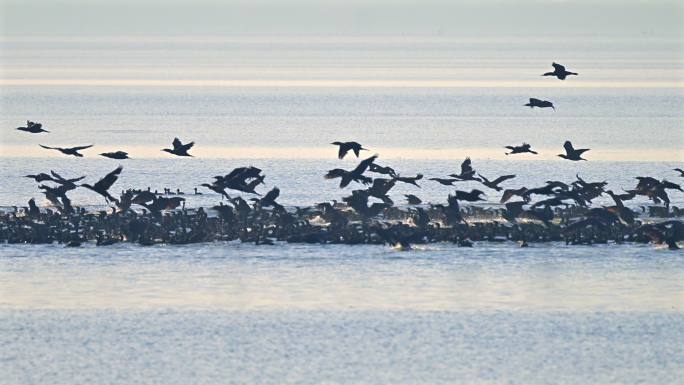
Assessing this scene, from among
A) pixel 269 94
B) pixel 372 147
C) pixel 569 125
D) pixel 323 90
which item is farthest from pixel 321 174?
pixel 323 90

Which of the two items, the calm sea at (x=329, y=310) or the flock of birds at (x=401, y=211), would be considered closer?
the calm sea at (x=329, y=310)

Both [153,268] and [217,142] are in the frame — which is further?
[217,142]

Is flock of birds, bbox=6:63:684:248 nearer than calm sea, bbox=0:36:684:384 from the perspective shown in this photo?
No

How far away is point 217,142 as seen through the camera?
85.9 metres

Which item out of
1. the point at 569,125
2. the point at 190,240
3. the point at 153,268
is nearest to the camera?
the point at 153,268

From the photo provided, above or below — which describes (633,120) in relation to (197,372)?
above

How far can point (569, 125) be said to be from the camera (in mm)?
105438

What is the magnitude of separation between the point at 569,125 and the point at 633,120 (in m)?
3.65

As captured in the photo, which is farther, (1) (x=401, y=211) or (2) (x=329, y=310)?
(1) (x=401, y=211)

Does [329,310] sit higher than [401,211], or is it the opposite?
[401,211]

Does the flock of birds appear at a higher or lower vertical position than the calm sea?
higher

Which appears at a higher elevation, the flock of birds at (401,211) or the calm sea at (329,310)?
the flock of birds at (401,211)

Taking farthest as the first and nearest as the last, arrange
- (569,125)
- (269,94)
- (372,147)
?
1. (269,94)
2. (569,125)
3. (372,147)

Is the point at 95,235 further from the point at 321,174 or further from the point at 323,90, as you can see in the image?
the point at 323,90
